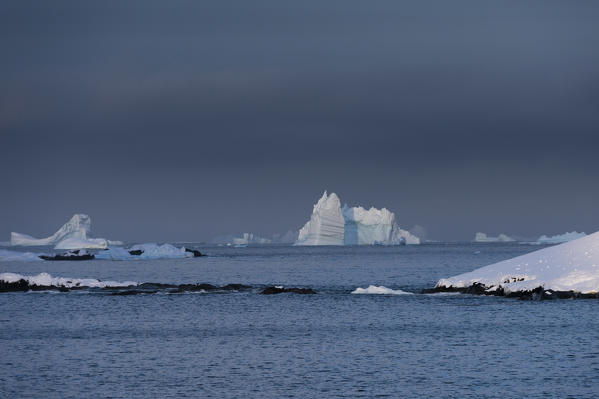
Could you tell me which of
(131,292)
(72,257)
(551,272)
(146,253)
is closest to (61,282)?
(131,292)

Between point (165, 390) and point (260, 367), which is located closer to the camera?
point (165, 390)

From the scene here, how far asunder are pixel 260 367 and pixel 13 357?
1068 cm

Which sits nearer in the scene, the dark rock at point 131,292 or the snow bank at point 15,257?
the dark rock at point 131,292

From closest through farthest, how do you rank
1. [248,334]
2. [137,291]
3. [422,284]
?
[248,334], [137,291], [422,284]

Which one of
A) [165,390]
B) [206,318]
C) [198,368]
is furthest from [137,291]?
[165,390]

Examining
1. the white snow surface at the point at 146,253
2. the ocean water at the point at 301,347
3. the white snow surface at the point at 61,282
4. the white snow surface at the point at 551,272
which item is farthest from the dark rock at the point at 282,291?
the white snow surface at the point at 146,253

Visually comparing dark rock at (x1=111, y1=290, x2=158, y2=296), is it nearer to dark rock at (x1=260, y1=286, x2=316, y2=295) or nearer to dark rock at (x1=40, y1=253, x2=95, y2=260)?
dark rock at (x1=260, y1=286, x2=316, y2=295)

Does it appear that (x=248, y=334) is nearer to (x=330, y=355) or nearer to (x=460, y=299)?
(x=330, y=355)

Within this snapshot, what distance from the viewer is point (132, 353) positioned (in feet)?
121

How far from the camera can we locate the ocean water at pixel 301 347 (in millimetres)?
28578

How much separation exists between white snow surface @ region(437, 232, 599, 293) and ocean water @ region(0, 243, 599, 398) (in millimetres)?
3187

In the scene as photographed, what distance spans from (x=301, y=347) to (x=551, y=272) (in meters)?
30.6

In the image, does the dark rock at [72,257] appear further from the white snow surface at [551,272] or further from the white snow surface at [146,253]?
the white snow surface at [551,272]

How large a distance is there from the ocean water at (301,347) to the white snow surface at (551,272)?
3.19 metres
